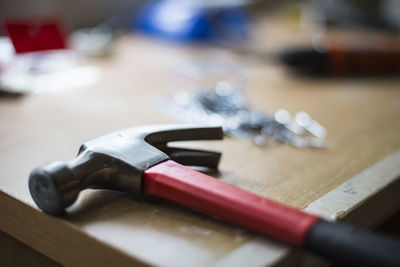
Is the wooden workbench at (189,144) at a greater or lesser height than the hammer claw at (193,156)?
lesser

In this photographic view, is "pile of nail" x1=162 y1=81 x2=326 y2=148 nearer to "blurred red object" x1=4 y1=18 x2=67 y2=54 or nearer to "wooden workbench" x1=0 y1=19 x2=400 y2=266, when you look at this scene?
"wooden workbench" x1=0 y1=19 x2=400 y2=266

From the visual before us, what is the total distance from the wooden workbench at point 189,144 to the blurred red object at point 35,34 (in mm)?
114

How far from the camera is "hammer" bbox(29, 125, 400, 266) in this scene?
0.37 metres

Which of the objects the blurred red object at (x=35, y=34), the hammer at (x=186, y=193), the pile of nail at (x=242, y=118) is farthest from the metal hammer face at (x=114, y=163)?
the blurred red object at (x=35, y=34)

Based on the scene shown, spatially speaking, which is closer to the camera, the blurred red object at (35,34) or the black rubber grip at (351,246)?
the black rubber grip at (351,246)

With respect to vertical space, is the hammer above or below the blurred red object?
below

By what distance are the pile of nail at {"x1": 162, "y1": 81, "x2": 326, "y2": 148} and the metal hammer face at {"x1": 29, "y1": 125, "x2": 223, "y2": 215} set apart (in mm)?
157

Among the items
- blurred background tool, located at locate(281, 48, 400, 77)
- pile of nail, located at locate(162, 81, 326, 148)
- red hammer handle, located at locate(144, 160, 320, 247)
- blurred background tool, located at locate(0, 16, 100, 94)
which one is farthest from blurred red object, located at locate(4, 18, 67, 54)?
red hammer handle, located at locate(144, 160, 320, 247)

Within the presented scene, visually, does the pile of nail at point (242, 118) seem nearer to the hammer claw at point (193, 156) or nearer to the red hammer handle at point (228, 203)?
the hammer claw at point (193, 156)

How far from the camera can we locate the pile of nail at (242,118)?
0.70 meters

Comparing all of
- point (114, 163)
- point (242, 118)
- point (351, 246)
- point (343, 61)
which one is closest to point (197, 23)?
point (343, 61)

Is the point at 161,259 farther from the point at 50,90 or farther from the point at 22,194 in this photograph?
the point at 50,90

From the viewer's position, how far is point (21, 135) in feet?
2.20

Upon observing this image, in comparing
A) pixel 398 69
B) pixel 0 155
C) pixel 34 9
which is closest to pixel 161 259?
pixel 0 155
